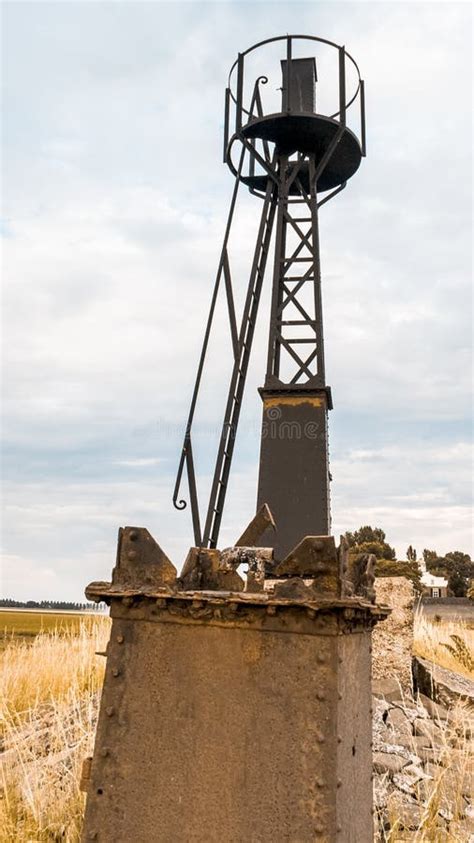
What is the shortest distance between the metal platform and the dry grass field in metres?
5.58

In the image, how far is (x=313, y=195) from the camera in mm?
7418

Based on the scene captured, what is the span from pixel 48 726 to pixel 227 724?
3835mm

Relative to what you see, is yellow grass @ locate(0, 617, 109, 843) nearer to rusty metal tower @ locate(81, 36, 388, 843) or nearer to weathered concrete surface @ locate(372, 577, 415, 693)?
rusty metal tower @ locate(81, 36, 388, 843)

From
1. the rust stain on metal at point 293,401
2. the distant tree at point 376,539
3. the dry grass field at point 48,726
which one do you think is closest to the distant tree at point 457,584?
the distant tree at point 376,539

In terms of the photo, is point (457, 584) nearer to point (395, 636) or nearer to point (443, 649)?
point (443, 649)

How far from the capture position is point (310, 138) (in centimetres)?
745

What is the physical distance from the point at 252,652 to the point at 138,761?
529mm

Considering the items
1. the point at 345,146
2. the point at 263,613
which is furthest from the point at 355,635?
the point at 345,146

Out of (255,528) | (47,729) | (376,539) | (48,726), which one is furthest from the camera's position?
(376,539)

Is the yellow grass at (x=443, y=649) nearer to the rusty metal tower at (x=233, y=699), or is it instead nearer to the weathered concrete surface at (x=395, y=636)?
the weathered concrete surface at (x=395, y=636)

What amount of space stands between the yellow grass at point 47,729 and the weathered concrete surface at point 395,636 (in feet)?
9.07

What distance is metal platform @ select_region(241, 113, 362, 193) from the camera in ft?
23.8

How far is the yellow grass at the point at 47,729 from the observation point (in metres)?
3.51

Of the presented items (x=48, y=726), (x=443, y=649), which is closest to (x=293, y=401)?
(x=48, y=726)
